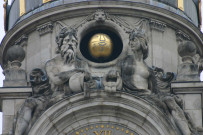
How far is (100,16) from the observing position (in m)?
41.2

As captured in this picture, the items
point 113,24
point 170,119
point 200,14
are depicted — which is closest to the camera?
point 170,119

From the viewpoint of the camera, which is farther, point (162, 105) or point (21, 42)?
point (21, 42)

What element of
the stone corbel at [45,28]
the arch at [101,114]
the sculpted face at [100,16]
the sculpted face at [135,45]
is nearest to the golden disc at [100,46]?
the sculpted face at [100,16]

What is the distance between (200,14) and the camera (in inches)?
1759

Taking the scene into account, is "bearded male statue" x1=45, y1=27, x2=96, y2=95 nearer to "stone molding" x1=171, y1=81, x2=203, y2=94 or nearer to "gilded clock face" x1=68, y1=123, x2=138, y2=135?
"gilded clock face" x1=68, y1=123, x2=138, y2=135

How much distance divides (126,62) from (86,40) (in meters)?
1.97

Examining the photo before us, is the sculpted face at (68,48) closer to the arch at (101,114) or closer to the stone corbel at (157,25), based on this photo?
the arch at (101,114)

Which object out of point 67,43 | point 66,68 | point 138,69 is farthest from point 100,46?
point 138,69

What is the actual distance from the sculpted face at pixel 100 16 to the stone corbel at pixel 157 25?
1.62m

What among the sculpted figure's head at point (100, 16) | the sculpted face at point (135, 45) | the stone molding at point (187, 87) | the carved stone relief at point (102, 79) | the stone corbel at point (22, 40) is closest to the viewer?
the carved stone relief at point (102, 79)

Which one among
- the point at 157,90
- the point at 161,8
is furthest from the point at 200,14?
the point at 157,90

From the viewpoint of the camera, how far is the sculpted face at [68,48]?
40.0 meters

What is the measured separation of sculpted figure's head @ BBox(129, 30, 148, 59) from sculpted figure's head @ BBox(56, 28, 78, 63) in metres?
1.84

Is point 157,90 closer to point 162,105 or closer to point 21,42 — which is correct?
point 162,105
